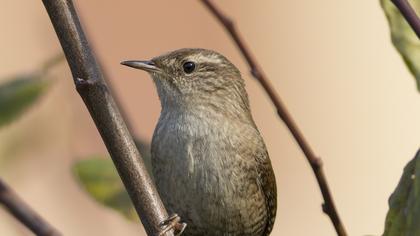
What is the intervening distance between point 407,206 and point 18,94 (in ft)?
3.63

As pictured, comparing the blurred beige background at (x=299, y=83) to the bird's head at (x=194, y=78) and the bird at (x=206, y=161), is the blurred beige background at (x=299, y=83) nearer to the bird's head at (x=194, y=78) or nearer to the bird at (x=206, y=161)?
the bird's head at (x=194, y=78)

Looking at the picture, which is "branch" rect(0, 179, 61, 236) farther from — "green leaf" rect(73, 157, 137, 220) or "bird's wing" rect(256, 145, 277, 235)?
"bird's wing" rect(256, 145, 277, 235)

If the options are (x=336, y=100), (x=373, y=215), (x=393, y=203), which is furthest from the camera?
(x=336, y=100)

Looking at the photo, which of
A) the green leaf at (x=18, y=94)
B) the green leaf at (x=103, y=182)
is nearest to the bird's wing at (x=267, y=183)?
the green leaf at (x=103, y=182)

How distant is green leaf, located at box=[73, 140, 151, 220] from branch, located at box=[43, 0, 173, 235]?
0.52 metres

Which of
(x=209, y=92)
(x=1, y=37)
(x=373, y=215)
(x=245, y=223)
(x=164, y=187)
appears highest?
(x=1, y=37)

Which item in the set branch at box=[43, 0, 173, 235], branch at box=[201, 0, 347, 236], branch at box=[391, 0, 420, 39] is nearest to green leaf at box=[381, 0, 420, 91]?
branch at box=[391, 0, 420, 39]

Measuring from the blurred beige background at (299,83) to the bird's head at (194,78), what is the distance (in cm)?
148

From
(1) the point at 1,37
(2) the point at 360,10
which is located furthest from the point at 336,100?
(1) the point at 1,37

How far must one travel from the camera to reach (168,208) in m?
3.66

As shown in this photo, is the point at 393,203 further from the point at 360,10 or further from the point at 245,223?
the point at 360,10

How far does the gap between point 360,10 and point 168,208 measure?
3849mm

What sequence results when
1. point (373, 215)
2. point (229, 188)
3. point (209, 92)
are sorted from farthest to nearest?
point (373, 215), point (209, 92), point (229, 188)

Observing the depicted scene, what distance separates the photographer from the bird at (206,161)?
142 inches
